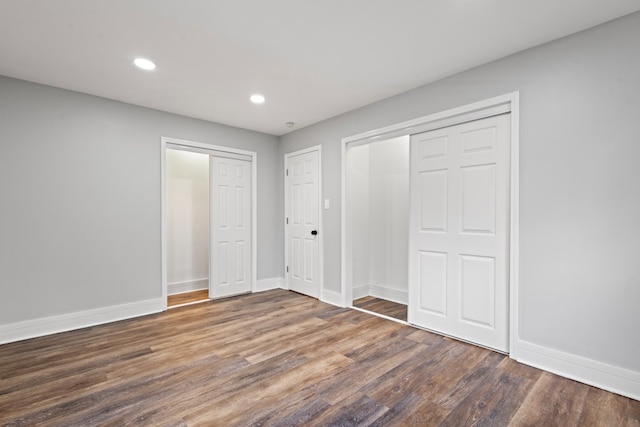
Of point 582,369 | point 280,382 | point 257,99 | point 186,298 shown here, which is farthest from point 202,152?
point 582,369

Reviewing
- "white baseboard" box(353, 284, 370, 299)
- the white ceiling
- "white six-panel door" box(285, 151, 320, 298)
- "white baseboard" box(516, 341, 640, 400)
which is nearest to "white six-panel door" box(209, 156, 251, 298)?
"white six-panel door" box(285, 151, 320, 298)

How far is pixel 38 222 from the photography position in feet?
9.96

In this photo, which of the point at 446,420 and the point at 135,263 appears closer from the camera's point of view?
the point at 446,420

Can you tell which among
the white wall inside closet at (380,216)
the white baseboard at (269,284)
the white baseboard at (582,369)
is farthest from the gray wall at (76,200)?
the white baseboard at (582,369)

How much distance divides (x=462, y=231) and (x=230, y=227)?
3214 mm

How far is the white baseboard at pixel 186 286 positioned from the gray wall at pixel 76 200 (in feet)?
3.44

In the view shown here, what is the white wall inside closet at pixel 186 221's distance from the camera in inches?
192

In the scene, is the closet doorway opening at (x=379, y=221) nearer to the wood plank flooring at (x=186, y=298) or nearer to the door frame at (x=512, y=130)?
the door frame at (x=512, y=130)

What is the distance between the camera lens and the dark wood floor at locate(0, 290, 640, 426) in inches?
71.1

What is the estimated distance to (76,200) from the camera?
128 inches

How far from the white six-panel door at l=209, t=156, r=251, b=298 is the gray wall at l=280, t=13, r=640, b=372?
3425mm

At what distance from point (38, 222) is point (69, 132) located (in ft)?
3.25

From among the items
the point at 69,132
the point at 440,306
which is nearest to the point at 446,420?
the point at 440,306

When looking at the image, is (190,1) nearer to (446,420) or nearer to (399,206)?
(446,420)
